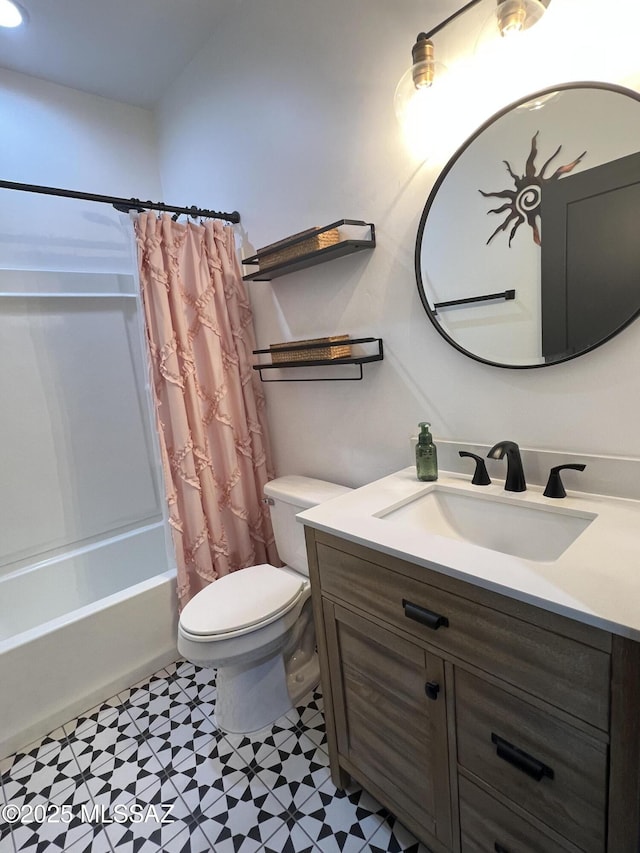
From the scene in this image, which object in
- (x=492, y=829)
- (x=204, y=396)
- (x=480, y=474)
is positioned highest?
(x=204, y=396)

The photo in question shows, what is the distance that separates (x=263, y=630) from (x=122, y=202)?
5.72 feet

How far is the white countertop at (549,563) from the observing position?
2.28 feet

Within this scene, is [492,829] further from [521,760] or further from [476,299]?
[476,299]

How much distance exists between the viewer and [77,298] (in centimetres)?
229

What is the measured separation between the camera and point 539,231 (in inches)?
44.1

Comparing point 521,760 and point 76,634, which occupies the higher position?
point 521,760

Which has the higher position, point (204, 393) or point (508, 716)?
point (204, 393)

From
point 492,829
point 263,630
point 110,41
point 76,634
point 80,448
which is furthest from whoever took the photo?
point 80,448

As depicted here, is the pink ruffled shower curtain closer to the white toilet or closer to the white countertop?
the white toilet

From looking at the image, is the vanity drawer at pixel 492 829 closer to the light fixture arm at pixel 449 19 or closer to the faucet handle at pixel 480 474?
the faucet handle at pixel 480 474

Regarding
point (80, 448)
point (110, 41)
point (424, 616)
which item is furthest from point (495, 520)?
point (110, 41)

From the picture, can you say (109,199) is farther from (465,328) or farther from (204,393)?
(465,328)

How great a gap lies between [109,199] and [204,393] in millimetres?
869

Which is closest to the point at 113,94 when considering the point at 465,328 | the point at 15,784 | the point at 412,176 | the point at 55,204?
the point at 55,204
